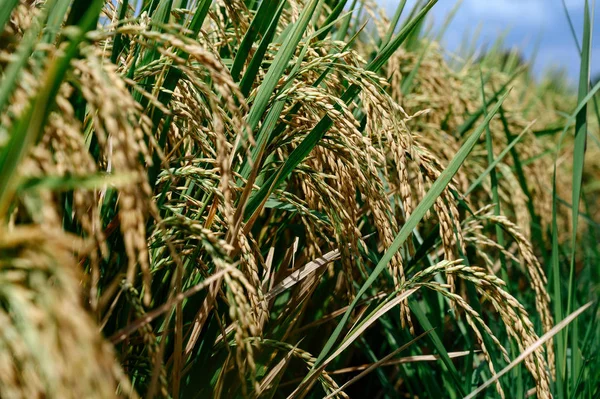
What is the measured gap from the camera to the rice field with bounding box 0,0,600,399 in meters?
0.65

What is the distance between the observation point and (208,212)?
4.58ft

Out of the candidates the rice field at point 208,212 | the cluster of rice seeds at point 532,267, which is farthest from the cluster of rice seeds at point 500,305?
the cluster of rice seeds at point 532,267

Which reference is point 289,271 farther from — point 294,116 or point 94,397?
point 94,397

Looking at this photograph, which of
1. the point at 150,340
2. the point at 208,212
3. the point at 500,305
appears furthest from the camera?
the point at 208,212

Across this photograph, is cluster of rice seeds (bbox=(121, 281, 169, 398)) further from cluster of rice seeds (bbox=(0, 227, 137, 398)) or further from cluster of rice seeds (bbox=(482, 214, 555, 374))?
cluster of rice seeds (bbox=(482, 214, 555, 374))

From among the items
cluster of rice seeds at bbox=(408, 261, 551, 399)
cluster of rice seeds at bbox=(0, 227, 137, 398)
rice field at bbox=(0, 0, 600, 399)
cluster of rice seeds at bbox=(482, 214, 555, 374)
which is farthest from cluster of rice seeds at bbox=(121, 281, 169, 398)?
cluster of rice seeds at bbox=(482, 214, 555, 374)

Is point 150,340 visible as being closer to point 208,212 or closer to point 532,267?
point 208,212

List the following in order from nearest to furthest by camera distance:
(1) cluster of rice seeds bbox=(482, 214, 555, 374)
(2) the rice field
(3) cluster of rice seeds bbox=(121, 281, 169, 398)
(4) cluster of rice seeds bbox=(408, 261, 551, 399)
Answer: (2) the rice field
(3) cluster of rice seeds bbox=(121, 281, 169, 398)
(4) cluster of rice seeds bbox=(408, 261, 551, 399)
(1) cluster of rice seeds bbox=(482, 214, 555, 374)

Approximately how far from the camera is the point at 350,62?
4.86 feet

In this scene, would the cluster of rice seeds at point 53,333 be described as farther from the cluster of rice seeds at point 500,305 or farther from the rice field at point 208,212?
the cluster of rice seeds at point 500,305

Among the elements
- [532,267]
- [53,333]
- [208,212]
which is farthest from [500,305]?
[53,333]

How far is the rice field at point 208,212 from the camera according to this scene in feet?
2.13

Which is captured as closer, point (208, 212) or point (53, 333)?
point (53, 333)

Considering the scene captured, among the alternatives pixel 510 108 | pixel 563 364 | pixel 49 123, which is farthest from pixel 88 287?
pixel 510 108
